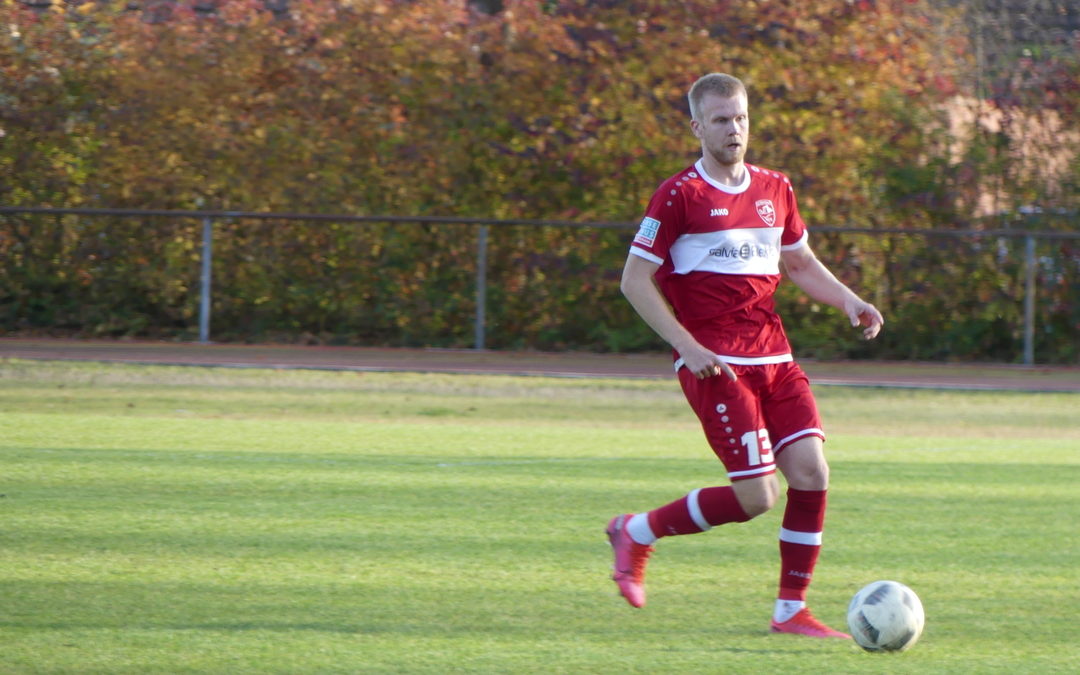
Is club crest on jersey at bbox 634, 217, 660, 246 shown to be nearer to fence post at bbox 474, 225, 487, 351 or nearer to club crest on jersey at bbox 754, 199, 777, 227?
club crest on jersey at bbox 754, 199, 777, 227

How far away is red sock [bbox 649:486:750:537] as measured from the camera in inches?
218

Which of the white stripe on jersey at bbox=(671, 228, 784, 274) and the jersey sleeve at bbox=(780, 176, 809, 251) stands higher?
the jersey sleeve at bbox=(780, 176, 809, 251)

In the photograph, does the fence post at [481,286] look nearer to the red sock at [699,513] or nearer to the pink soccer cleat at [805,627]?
the red sock at [699,513]

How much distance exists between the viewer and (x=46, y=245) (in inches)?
760

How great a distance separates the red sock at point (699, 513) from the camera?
5.53m

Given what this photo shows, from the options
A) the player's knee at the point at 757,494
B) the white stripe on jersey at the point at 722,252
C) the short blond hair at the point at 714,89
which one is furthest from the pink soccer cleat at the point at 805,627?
the short blond hair at the point at 714,89

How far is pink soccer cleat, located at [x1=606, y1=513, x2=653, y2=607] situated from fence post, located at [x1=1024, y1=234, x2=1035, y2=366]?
14.1 meters

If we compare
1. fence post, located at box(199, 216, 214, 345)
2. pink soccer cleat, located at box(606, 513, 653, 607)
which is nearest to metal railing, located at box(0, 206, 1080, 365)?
fence post, located at box(199, 216, 214, 345)

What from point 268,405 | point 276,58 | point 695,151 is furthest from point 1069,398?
point 276,58

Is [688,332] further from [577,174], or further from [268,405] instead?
[577,174]

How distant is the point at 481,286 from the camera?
19266 mm

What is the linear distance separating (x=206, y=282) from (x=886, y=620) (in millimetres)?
15250

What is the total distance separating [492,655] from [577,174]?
1500 centimetres

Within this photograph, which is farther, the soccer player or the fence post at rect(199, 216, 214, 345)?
the fence post at rect(199, 216, 214, 345)
